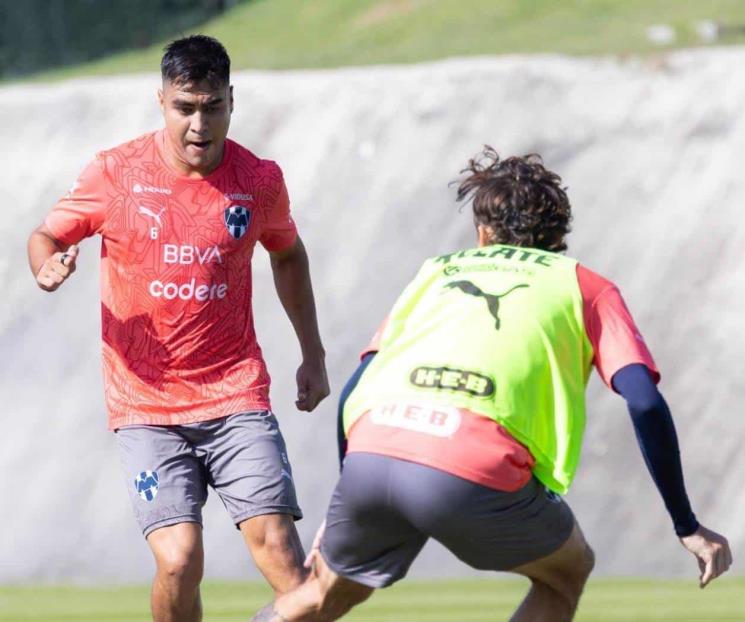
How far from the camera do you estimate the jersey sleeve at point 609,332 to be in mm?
4414

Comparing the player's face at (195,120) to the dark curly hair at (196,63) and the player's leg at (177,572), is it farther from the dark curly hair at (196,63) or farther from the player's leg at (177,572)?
the player's leg at (177,572)

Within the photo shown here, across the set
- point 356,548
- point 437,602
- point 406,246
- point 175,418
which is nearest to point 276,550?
point 175,418

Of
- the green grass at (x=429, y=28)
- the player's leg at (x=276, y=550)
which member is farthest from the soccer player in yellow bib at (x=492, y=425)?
the green grass at (x=429, y=28)

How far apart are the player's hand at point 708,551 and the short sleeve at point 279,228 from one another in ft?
7.42

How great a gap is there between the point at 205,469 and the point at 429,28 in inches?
561

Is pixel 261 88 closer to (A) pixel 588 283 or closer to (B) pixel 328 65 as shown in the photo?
(B) pixel 328 65

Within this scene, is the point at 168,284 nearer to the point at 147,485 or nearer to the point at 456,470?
the point at 147,485

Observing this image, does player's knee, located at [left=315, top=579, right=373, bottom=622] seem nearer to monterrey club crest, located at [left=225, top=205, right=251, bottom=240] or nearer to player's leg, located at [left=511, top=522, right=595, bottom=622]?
player's leg, located at [left=511, top=522, right=595, bottom=622]

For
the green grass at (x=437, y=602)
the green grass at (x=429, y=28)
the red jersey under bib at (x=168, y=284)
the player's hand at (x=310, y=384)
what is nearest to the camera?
the red jersey under bib at (x=168, y=284)

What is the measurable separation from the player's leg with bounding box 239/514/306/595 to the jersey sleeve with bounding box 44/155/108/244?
1208 millimetres

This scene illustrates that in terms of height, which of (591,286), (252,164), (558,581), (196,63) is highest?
(196,63)

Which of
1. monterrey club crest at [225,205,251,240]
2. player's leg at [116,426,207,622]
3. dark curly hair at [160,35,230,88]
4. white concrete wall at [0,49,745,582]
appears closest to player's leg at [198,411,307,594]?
player's leg at [116,426,207,622]

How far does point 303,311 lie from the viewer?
641 cm

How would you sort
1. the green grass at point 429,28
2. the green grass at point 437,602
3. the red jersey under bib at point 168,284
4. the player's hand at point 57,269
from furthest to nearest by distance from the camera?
1. the green grass at point 429,28
2. the green grass at point 437,602
3. the red jersey under bib at point 168,284
4. the player's hand at point 57,269
